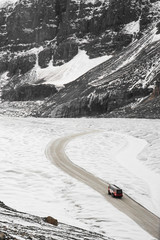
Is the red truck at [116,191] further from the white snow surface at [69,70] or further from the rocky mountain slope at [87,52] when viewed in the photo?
the white snow surface at [69,70]

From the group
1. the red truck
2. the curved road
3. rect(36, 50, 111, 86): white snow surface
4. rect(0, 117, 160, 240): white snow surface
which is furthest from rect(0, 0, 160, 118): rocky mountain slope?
the red truck

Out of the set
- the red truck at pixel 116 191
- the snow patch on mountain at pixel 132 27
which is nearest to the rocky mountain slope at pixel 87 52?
the snow patch on mountain at pixel 132 27

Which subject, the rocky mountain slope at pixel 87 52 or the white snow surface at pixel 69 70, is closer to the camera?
the rocky mountain slope at pixel 87 52

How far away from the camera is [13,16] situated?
5261 inches

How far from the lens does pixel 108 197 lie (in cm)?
1595

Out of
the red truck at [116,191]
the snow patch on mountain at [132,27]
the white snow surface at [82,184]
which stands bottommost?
the white snow surface at [82,184]

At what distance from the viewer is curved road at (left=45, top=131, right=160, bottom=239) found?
42.0 feet

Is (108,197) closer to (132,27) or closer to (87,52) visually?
(87,52)

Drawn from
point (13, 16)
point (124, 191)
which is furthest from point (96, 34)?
point (124, 191)

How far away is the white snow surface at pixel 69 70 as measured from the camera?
89.0 m

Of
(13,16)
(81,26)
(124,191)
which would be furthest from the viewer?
(13,16)

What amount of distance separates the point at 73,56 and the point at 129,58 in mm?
32666

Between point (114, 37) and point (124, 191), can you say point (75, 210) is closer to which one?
point (124, 191)

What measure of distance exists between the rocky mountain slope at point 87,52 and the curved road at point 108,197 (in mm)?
30942
